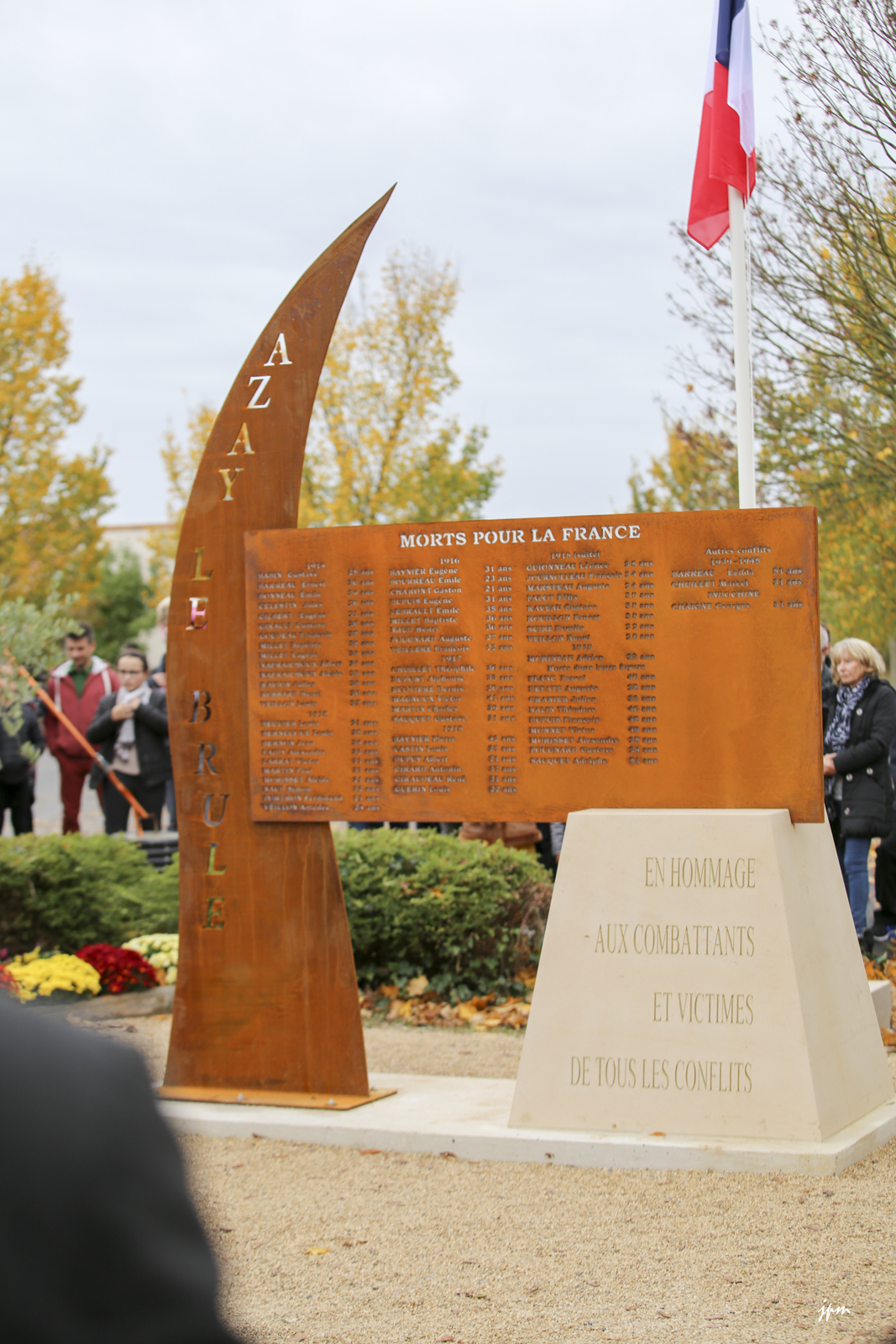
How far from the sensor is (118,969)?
7.84 m

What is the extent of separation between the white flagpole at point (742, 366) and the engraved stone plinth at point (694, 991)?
1.52m

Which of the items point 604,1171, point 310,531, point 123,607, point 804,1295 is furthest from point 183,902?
point 123,607

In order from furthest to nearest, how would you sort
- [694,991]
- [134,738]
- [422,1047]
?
[134,738] < [422,1047] < [694,991]

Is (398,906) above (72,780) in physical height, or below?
below

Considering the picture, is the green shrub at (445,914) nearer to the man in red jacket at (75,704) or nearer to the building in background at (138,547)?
the man in red jacket at (75,704)

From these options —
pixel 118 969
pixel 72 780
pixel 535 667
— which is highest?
pixel 535 667

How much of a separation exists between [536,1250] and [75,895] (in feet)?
15.9

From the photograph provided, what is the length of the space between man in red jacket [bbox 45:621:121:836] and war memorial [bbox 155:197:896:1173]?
18.8 ft

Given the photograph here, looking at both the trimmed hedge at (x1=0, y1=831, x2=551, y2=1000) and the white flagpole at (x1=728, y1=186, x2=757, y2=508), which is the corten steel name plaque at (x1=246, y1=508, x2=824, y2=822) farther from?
the trimmed hedge at (x1=0, y1=831, x2=551, y2=1000)

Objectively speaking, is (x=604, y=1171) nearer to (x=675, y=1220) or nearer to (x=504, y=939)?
(x=675, y=1220)

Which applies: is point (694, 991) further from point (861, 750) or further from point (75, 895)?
point (75, 895)

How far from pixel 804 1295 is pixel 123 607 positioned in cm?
4944

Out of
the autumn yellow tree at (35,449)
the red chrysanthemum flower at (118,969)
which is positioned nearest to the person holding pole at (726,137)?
Answer: the red chrysanthemum flower at (118,969)

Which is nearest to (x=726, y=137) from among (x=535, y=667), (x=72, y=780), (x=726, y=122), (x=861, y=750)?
(x=726, y=122)
